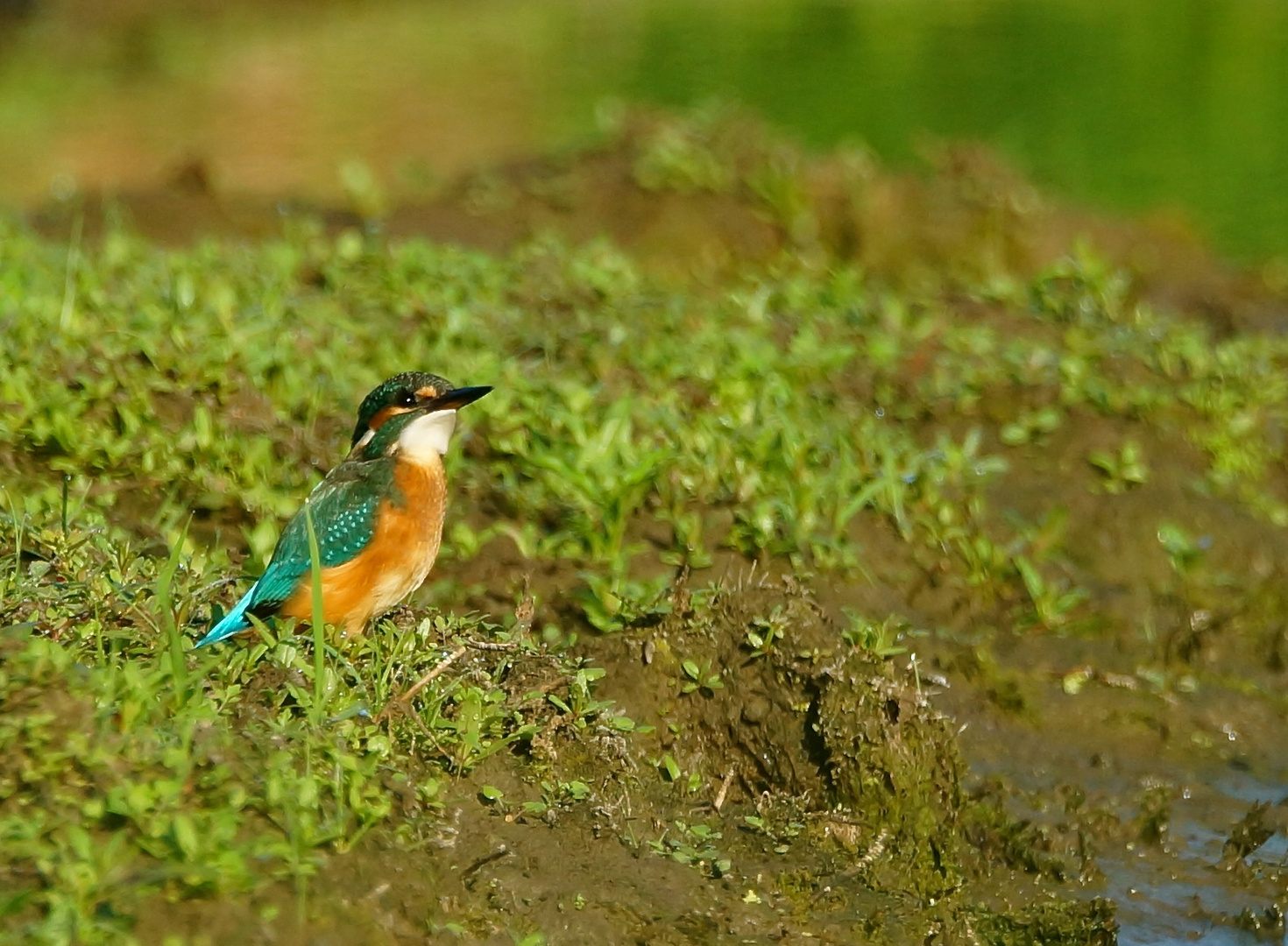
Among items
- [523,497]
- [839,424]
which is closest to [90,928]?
[523,497]

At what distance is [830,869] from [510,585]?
4.75 feet

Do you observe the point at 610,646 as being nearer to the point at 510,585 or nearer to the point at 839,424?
the point at 510,585

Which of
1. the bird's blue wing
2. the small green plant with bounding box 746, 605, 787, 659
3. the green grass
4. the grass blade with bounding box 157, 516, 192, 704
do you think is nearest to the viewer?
the green grass

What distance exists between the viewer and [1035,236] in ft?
29.2

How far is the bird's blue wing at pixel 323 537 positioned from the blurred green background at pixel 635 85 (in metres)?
5.48

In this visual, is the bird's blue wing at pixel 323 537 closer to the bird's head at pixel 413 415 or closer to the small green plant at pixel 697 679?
the bird's head at pixel 413 415

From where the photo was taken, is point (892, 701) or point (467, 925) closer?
point (467, 925)

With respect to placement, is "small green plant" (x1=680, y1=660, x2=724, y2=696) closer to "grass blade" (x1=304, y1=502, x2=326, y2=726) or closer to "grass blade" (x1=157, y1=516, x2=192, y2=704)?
"grass blade" (x1=304, y1=502, x2=326, y2=726)

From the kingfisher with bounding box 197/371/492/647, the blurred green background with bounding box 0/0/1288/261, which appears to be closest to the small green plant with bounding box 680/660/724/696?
the kingfisher with bounding box 197/371/492/647

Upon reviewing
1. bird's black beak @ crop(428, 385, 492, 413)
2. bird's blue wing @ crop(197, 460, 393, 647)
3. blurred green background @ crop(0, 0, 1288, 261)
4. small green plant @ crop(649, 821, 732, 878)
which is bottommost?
blurred green background @ crop(0, 0, 1288, 261)

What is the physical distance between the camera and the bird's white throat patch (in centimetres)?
445

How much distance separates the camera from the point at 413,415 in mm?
4457

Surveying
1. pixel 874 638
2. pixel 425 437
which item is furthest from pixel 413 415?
pixel 874 638

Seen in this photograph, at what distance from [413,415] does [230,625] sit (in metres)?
0.79
